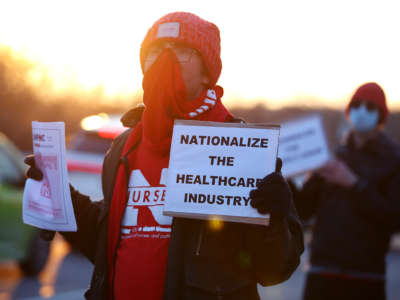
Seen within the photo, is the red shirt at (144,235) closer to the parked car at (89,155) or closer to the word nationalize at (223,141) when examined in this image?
the word nationalize at (223,141)

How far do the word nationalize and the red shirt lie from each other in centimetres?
16

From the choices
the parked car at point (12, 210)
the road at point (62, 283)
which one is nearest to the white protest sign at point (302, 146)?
the road at point (62, 283)

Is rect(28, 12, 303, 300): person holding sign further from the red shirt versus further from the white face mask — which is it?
the white face mask

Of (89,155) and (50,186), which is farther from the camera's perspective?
(89,155)

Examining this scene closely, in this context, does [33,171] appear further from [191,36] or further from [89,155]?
[89,155]

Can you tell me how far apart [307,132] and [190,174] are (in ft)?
7.60

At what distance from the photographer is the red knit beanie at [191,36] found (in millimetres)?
2570

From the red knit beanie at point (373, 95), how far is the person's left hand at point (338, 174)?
56cm

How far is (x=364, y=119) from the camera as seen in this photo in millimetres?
4559

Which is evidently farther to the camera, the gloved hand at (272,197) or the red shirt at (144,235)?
the red shirt at (144,235)

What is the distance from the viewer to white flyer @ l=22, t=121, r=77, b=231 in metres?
2.65

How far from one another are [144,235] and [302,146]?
219cm

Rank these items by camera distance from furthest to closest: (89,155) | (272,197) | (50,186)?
(89,155), (50,186), (272,197)

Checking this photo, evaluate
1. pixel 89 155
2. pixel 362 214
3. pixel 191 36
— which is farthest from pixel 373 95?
pixel 89 155
